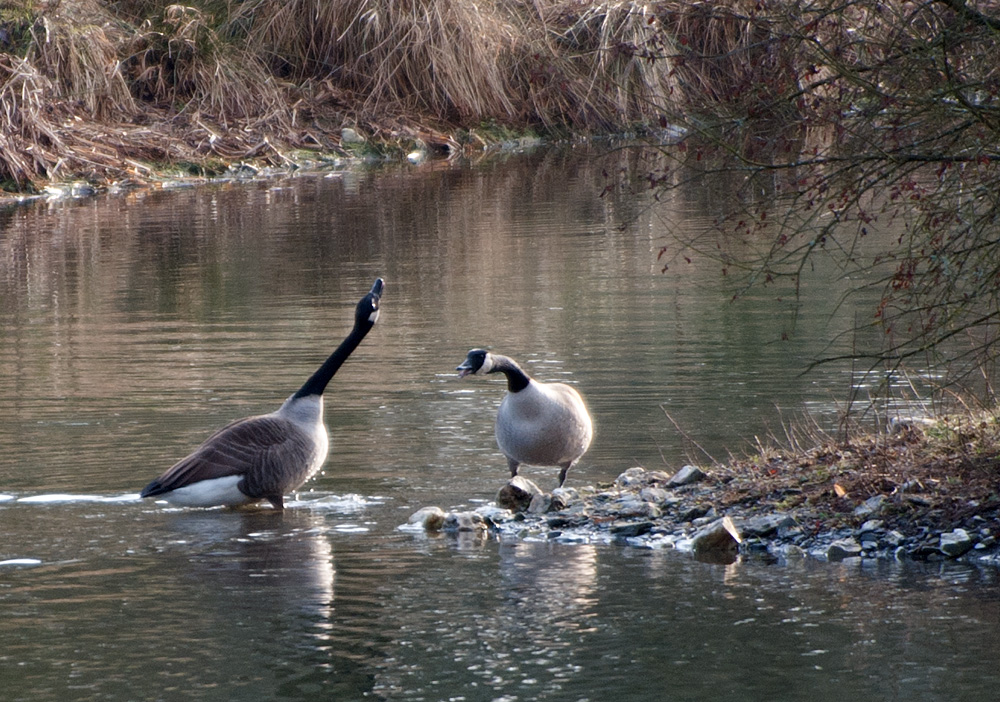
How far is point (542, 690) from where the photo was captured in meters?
5.84

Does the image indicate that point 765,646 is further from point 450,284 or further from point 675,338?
point 450,284

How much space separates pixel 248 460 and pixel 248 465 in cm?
4

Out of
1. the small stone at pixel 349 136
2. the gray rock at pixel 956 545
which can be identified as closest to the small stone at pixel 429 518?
the gray rock at pixel 956 545

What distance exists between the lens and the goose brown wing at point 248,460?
29.0 ft

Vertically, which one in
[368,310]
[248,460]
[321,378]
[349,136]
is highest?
[349,136]

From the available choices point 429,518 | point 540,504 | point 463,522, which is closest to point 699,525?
point 540,504

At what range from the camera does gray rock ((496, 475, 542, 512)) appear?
8.66 metres

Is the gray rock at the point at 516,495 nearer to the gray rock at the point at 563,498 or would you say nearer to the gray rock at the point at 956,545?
the gray rock at the point at 563,498

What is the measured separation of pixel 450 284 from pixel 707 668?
12.4 metres

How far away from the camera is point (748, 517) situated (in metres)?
8.00

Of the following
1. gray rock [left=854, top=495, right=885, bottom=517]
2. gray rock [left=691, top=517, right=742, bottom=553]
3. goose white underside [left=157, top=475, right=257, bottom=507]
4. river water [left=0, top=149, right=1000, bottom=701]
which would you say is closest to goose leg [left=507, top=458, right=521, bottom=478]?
river water [left=0, top=149, right=1000, bottom=701]

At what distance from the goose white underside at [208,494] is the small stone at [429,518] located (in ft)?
4.23

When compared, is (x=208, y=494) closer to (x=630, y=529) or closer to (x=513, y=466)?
(x=513, y=466)

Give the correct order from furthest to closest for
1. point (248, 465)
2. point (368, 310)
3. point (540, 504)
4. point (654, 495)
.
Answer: point (368, 310) → point (248, 465) → point (540, 504) → point (654, 495)
